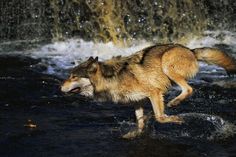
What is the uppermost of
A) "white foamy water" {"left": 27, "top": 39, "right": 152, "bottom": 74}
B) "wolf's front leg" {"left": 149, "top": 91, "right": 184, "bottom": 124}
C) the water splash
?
"white foamy water" {"left": 27, "top": 39, "right": 152, "bottom": 74}

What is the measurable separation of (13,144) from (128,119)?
7.17ft

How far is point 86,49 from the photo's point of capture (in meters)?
16.0

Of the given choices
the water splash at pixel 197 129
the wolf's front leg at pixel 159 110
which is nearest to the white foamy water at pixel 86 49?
the water splash at pixel 197 129

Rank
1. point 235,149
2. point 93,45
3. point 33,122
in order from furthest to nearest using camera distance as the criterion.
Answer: point 93,45, point 33,122, point 235,149

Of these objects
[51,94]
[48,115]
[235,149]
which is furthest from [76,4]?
[235,149]

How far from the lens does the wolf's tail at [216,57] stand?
8625mm

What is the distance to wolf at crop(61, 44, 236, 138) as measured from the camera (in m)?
7.92

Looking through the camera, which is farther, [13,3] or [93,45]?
[13,3]

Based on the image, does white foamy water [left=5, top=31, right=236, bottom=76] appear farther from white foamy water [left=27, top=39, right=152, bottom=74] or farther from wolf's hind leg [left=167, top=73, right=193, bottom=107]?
wolf's hind leg [left=167, top=73, right=193, bottom=107]

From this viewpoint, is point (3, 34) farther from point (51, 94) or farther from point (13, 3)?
point (51, 94)

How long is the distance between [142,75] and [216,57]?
1.29 meters

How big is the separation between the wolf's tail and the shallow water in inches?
34.9

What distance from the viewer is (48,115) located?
966cm

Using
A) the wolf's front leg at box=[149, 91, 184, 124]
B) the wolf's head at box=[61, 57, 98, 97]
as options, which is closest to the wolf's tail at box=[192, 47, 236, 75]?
the wolf's front leg at box=[149, 91, 184, 124]
